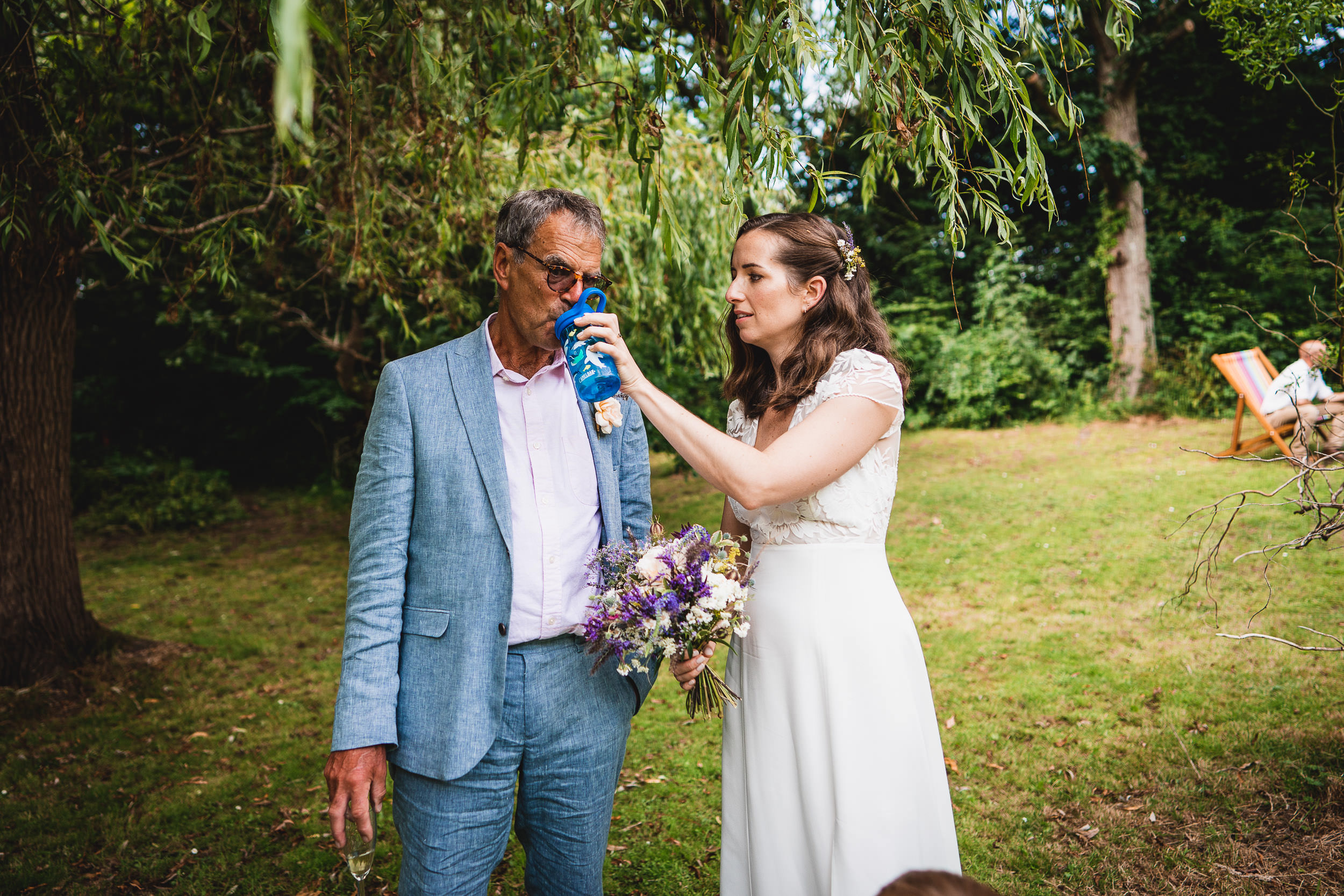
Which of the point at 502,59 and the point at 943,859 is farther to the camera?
the point at 502,59

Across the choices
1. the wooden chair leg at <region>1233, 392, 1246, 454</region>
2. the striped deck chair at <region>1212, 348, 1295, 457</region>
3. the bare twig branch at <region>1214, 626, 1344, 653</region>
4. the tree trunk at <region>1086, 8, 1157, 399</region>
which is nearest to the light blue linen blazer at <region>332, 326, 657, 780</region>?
the bare twig branch at <region>1214, 626, 1344, 653</region>

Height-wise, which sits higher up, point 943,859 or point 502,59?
point 502,59

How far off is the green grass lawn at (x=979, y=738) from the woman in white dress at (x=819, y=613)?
1441 mm

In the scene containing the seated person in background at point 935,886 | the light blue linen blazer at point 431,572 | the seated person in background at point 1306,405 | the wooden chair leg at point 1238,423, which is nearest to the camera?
the seated person in background at point 935,886

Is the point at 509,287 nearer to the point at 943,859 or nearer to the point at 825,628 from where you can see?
the point at 825,628

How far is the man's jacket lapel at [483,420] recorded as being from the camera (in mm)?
1922

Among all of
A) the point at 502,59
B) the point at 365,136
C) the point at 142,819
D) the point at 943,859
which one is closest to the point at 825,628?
the point at 943,859

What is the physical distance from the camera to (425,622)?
75.2 inches

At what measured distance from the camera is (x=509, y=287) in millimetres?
2076

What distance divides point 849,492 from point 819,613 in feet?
1.04

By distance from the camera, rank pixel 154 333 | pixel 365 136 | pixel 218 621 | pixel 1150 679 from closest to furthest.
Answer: pixel 1150 679, pixel 365 136, pixel 218 621, pixel 154 333

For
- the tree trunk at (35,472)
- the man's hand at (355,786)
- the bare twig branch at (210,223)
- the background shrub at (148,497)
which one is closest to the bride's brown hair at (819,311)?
the man's hand at (355,786)

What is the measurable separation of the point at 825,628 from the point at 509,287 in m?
1.18

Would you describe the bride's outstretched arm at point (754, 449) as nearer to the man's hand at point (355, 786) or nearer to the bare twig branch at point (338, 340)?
the man's hand at point (355, 786)
